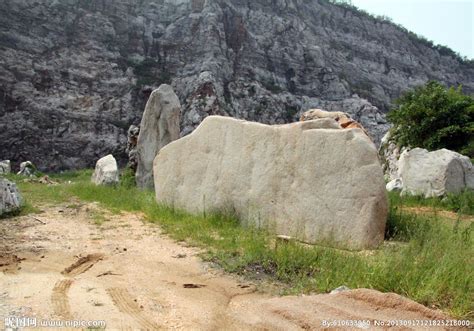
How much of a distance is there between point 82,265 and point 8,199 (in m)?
3.45

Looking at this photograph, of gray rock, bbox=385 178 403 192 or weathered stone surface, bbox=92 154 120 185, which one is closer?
gray rock, bbox=385 178 403 192

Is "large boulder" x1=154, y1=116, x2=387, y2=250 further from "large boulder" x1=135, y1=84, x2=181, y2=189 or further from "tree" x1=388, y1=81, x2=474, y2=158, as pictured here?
"tree" x1=388, y1=81, x2=474, y2=158

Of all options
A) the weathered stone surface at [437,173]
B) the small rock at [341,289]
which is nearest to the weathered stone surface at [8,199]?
the small rock at [341,289]

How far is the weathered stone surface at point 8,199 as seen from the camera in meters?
6.70

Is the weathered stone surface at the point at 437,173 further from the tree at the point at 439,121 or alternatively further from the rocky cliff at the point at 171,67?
the rocky cliff at the point at 171,67

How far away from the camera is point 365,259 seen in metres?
3.97

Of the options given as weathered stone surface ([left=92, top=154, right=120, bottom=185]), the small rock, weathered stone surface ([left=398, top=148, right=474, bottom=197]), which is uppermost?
weathered stone surface ([left=398, top=148, right=474, bottom=197])

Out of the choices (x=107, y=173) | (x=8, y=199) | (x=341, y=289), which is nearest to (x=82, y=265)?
(x=341, y=289)

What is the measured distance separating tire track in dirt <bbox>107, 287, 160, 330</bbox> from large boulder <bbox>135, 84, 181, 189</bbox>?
8.97 metres

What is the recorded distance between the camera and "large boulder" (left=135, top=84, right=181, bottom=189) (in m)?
12.2

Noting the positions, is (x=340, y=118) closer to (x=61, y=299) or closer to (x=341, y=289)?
(x=341, y=289)

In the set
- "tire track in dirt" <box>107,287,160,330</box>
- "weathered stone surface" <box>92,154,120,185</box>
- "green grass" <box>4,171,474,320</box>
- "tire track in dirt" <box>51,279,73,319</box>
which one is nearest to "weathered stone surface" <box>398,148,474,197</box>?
"green grass" <box>4,171,474,320</box>

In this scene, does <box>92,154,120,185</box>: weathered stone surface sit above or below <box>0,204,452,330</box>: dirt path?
below

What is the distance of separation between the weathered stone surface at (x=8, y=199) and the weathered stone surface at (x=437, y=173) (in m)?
8.44
